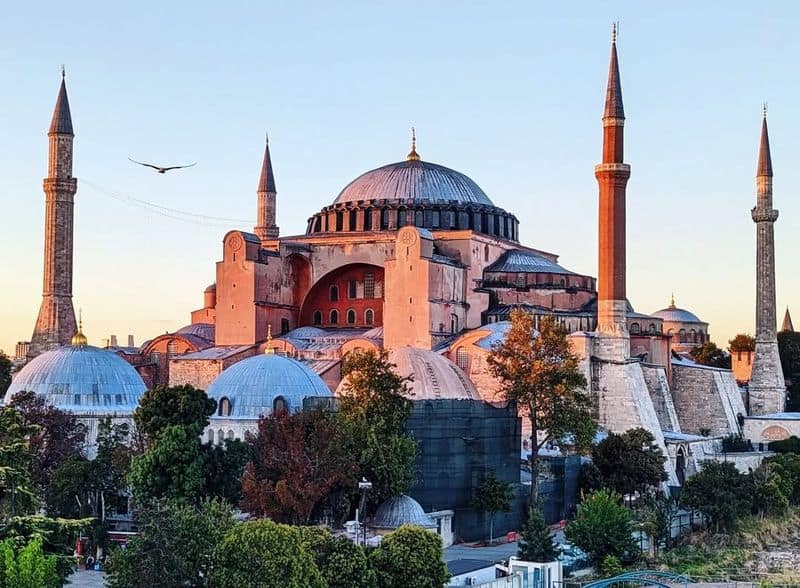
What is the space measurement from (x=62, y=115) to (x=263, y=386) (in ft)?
38.7

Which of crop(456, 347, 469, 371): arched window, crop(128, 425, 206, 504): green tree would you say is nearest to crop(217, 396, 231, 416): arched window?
crop(128, 425, 206, 504): green tree

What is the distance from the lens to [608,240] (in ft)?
96.2

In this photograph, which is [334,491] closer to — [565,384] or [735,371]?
[565,384]

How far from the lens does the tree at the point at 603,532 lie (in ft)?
61.9

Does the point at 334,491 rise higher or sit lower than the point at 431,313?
lower

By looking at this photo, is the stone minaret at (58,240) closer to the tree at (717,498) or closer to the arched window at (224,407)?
the arched window at (224,407)

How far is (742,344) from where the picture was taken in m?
41.5

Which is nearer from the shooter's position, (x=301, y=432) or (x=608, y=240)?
(x=301, y=432)

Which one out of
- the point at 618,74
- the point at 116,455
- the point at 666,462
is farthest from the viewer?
the point at 618,74

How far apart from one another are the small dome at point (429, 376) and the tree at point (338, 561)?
24.9 ft

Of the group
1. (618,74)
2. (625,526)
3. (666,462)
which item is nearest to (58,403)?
(625,526)

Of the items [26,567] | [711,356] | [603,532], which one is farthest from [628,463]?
[711,356]

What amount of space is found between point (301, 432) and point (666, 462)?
12.0 metres

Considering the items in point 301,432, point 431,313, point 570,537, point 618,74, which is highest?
point 618,74
